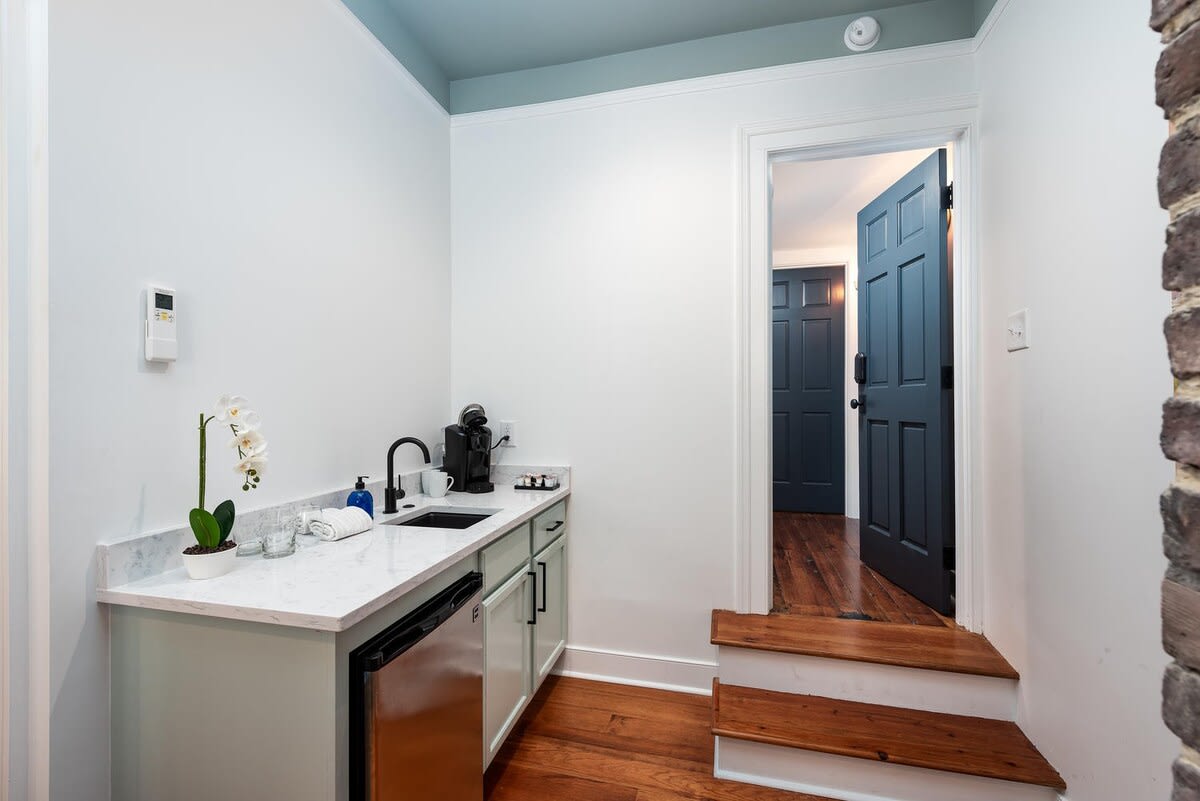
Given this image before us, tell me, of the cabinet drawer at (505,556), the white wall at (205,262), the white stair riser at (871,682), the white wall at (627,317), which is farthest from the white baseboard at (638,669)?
the white wall at (205,262)

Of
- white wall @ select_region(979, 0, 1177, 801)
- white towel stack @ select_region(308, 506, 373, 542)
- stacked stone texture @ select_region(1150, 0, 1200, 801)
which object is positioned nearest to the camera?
stacked stone texture @ select_region(1150, 0, 1200, 801)

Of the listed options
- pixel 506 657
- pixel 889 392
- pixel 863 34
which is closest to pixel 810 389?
pixel 889 392

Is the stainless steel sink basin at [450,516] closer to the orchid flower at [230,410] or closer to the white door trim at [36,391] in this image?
the orchid flower at [230,410]

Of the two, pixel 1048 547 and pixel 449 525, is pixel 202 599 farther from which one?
pixel 1048 547

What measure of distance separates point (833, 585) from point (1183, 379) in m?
2.39

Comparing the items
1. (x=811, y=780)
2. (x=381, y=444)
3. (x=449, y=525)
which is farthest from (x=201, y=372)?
(x=811, y=780)

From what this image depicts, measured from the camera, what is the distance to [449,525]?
203 cm

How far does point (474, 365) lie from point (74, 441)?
161 cm

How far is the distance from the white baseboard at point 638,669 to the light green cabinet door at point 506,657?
48cm

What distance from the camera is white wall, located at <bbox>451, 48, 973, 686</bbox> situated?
2.30 metres

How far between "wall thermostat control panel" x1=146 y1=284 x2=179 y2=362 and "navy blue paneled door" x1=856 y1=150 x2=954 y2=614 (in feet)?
8.98

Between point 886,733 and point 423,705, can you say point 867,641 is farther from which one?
point 423,705

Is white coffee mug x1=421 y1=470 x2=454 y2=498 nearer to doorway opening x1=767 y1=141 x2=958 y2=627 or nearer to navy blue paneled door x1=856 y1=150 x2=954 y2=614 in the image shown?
doorway opening x1=767 y1=141 x2=958 y2=627

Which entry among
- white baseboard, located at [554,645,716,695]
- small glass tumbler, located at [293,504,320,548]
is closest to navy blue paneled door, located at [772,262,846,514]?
white baseboard, located at [554,645,716,695]
